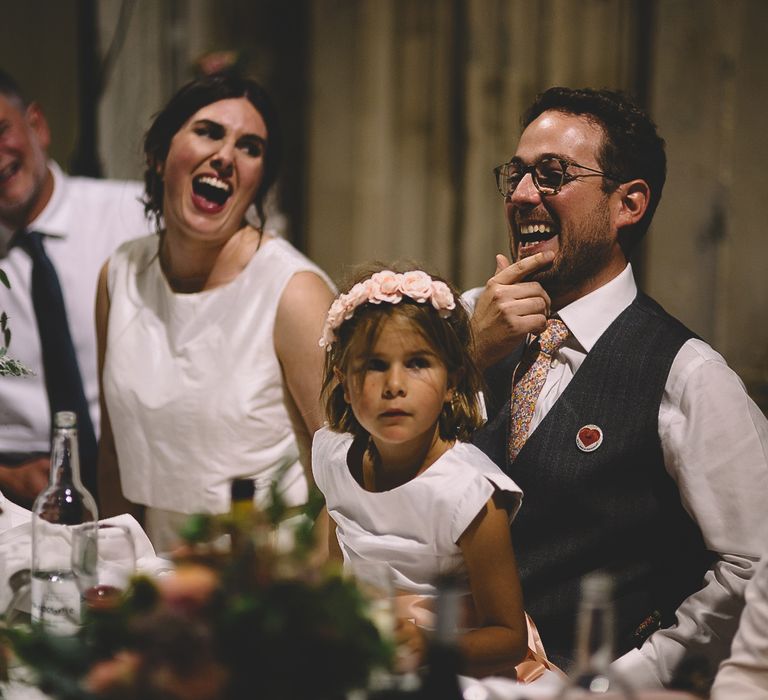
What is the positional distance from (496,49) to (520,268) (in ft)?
6.37

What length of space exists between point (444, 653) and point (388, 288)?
816 millimetres

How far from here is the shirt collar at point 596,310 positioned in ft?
6.84

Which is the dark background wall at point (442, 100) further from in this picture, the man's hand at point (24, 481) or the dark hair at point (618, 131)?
the man's hand at point (24, 481)

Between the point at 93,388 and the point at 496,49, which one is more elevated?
the point at 496,49

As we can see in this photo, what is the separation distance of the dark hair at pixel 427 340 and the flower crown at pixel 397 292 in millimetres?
15

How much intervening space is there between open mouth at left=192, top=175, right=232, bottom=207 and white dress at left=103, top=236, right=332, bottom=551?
6.9 inches

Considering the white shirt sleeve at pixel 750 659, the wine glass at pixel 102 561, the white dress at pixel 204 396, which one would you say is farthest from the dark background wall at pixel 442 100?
the white shirt sleeve at pixel 750 659

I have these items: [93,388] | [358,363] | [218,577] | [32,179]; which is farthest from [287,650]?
[32,179]

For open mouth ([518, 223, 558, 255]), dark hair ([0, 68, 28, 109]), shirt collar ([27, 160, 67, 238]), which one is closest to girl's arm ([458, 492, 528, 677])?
open mouth ([518, 223, 558, 255])

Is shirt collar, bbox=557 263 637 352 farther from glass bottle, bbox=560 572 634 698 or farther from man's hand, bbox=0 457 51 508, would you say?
man's hand, bbox=0 457 51 508

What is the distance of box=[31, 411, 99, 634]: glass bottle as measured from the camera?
5.08 ft

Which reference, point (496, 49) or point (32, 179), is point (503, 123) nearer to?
point (496, 49)

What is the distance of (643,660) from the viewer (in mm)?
1878

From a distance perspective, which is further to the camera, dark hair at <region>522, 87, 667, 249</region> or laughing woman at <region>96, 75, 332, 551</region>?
laughing woman at <region>96, 75, 332, 551</region>
